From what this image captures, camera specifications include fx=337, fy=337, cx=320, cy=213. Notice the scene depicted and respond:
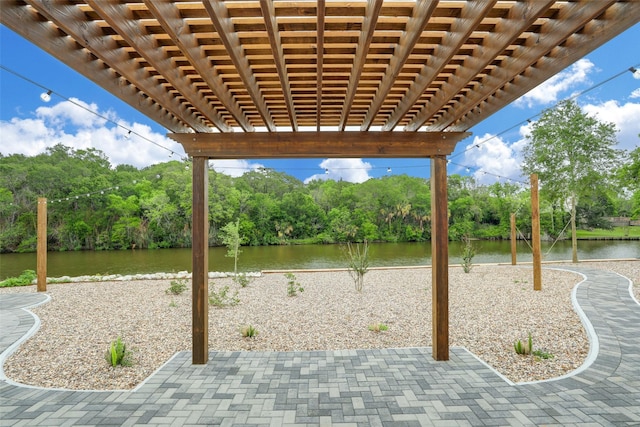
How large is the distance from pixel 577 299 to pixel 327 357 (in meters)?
4.60

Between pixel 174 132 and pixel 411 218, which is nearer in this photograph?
pixel 174 132

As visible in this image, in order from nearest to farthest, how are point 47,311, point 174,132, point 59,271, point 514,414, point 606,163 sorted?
point 514,414
point 174,132
point 47,311
point 606,163
point 59,271

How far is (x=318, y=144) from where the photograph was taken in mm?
3197

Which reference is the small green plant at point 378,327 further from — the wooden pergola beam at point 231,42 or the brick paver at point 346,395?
the wooden pergola beam at point 231,42

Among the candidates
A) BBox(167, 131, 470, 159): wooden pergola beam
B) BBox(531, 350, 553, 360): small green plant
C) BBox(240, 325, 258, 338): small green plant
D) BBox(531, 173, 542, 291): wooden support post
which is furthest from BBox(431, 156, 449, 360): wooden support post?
BBox(531, 173, 542, 291): wooden support post

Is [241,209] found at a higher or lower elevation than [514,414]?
higher

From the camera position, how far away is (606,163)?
32.8ft

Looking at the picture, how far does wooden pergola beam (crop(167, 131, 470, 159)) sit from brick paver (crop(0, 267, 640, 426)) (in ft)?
6.47

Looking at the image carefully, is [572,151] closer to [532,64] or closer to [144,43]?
[532,64]

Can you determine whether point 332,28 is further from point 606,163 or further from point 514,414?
point 606,163

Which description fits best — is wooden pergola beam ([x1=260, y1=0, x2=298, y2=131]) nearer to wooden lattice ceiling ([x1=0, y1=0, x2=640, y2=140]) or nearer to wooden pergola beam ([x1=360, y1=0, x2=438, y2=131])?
wooden lattice ceiling ([x1=0, y1=0, x2=640, y2=140])

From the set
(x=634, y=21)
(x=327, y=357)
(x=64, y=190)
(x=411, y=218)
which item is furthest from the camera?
(x=411, y=218)

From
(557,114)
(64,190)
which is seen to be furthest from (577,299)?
(64,190)

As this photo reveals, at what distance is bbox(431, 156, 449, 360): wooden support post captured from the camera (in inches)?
126
